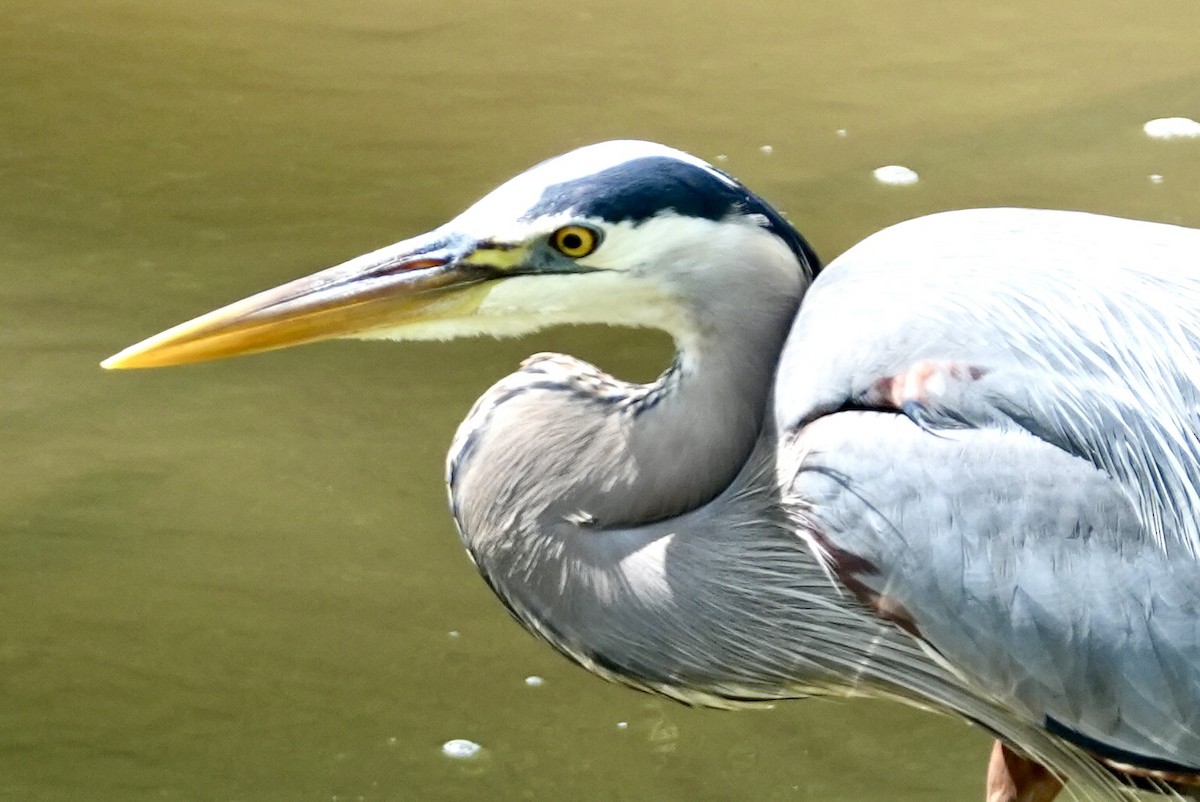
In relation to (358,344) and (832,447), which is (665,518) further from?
(358,344)

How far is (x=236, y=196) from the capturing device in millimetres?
4438

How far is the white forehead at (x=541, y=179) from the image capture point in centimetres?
216

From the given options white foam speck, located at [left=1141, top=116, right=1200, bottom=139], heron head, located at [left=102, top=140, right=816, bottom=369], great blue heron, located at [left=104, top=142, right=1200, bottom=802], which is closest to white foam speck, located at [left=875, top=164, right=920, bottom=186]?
white foam speck, located at [left=1141, top=116, right=1200, bottom=139]

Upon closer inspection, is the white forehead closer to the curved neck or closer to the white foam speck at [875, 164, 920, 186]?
the curved neck

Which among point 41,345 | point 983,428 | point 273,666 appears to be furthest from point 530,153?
point 983,428

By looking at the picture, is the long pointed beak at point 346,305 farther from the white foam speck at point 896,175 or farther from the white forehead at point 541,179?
the white foam speck at point 896,175

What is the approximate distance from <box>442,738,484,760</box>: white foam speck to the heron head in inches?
30.4

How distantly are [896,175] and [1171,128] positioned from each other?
2.87ft

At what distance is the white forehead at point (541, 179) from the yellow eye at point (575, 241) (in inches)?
1.6

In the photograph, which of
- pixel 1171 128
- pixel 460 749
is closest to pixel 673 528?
pixel 460 749

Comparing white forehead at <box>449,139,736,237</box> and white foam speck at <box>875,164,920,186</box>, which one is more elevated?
white forehead at <box>449,139,736,237</box>

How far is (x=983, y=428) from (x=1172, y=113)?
3224mm

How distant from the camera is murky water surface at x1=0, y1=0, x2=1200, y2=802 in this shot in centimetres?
278

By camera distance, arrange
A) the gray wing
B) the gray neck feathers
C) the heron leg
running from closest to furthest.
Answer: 1. the gray wing
2. the gray neck feathers
3. the heron leg
